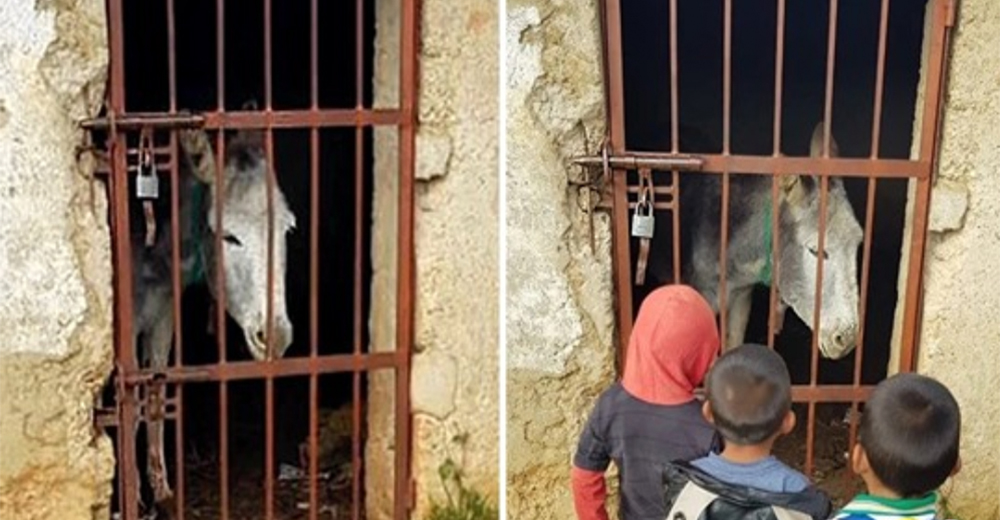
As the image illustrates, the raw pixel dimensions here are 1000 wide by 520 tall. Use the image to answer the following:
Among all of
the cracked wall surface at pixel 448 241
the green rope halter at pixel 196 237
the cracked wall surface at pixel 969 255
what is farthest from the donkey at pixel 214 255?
the cracked wall surface at pixel 969 255

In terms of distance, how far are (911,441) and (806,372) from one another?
4.25 m

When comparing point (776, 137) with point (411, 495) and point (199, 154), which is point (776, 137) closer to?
point (411, 495)

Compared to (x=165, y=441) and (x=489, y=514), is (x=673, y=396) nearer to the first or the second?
(x=489, y=514)

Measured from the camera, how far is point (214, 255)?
605cm

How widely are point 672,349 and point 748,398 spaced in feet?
1.15

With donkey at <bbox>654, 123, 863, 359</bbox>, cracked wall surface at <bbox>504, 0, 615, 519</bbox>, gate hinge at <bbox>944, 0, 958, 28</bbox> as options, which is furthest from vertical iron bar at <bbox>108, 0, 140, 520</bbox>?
gate hinge at <bbox>944, 0, 958, 28</bbox>

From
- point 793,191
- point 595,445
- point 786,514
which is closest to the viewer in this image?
point 786,514

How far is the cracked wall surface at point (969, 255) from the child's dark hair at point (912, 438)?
1.77 metres

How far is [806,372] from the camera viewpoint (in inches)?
304

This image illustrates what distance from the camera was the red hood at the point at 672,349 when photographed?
13.1ft

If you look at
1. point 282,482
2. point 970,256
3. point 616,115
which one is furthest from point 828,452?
point 282,482

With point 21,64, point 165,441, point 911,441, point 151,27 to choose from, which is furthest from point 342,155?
point 911,441

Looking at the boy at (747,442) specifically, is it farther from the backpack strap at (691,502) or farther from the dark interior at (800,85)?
the dark interior at (800,85)

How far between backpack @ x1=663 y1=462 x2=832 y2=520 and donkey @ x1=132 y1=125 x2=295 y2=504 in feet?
7.14
